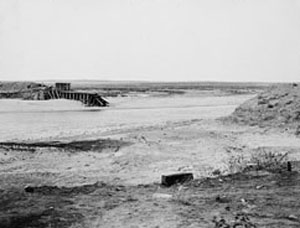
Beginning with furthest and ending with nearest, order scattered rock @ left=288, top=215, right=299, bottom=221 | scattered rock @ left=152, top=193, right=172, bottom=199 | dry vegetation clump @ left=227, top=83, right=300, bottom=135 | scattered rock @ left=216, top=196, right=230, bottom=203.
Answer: dry vegetation clump @ left=227, top=83, right=300, bottom=135, scattered rock @ left=152, top=193, right=172, bottom=199, scattered rock @ left=216, top=196, right=230, bottom=203, scattered rock @ left=288, top=215, right=299, bottom=221

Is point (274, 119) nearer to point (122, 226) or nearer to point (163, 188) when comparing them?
point (163, 188)

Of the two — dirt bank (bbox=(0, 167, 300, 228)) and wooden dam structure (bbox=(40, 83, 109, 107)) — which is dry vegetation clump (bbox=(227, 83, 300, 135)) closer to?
dirt bank (bbox=(0, 167, 300, 228))

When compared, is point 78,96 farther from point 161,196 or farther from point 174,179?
point 161,196

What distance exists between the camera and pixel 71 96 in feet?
186

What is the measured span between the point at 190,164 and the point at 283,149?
463 cm

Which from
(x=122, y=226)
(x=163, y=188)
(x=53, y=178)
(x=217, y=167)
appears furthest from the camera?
(x=217, y=167)

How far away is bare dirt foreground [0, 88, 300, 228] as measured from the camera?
22.5 feet

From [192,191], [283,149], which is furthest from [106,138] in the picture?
A: [192,191]

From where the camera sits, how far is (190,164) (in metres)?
13.0

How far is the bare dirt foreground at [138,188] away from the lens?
6848mm

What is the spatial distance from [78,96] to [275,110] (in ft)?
112

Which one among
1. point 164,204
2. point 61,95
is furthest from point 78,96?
point 164,204

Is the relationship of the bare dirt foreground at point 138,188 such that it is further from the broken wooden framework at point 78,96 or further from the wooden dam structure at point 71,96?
the wooden dam structure at point 71,96

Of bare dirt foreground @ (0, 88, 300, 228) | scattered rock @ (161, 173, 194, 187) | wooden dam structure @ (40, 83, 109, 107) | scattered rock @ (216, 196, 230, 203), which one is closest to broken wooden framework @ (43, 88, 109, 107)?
wooden dam structure @ (40, 83, 109, 107)
